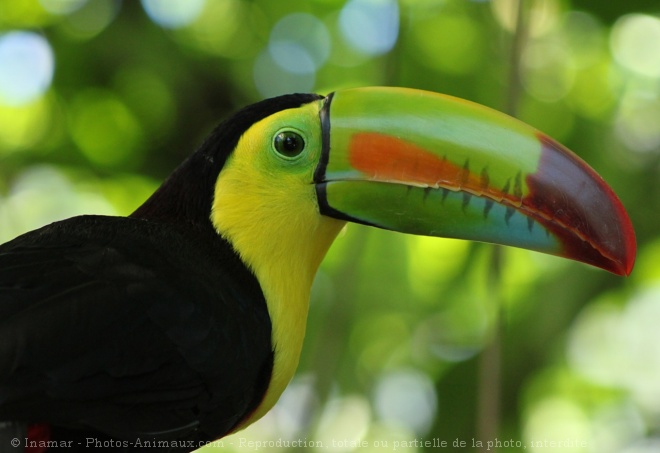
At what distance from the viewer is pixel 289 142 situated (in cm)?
255

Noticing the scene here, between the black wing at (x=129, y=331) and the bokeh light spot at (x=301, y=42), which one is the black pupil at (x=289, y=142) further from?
the bokeh light spot at (x=301, y=42)

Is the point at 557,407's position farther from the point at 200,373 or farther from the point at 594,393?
the point at 200,373

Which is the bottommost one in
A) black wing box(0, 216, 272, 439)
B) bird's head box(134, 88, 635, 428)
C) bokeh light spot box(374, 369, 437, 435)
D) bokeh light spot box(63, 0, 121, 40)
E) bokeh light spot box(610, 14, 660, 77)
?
bokeh light spot box(374, 369, 437, 435)

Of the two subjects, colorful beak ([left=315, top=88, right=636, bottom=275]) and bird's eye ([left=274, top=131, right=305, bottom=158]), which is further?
bird's eye ([left=274, top=131, right=305, bottom=158])

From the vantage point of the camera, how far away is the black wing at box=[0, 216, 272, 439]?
6.68 feet

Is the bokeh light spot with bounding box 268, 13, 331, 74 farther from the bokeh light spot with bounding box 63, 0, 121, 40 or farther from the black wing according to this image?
the black wing

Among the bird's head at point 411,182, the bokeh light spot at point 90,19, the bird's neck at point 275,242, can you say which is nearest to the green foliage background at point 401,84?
the bokeh light spot at point 90,19

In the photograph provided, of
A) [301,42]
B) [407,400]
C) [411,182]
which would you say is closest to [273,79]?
[301,42]

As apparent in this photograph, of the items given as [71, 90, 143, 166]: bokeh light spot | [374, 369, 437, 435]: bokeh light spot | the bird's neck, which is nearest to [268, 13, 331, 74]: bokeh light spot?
[71, 90, 143, 166]: bokeh light spot

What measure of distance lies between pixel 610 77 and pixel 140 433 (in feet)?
13.9

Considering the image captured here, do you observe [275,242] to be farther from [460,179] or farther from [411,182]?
[460,179]

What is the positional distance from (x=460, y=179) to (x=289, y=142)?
0.47 metres

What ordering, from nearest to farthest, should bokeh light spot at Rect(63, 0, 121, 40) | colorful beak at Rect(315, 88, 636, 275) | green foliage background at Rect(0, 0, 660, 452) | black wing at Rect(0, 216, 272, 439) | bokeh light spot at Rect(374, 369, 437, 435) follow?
black wing at Rect(0, 216, 272, 439)
colorful beak at Rect(315, 88, 636, 275)
bokeh light spot at Rect(374, 369, 437, 435)
green foliage background at Rect(0, 0, 660, 452)
bokeh light spot at Rect(63, 0, 121, 40)

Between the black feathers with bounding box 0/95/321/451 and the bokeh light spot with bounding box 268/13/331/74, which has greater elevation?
the bokeh light spot with bounding box 268/13/331/74
